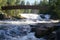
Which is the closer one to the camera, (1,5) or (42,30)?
(42,30)

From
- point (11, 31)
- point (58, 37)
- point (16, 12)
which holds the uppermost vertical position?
point (58, 37)

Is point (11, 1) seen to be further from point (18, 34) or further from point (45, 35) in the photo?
point (45, 35)

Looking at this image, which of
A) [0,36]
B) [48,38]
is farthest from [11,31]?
[48,38]

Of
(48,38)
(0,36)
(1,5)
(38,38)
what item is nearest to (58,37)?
(48,38)

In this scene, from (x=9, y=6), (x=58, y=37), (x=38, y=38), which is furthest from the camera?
(x=9, y=6)

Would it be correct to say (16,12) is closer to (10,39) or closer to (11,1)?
(11,1)

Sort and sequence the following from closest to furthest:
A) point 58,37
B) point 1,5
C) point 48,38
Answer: point 58,37 < point 48,38 < point 1,5

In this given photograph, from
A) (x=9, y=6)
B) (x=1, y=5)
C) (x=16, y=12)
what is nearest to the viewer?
(x=1, y=5)

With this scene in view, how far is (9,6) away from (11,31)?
592 inches

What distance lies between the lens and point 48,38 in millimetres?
→ 10023

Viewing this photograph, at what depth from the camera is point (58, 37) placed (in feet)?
22.3

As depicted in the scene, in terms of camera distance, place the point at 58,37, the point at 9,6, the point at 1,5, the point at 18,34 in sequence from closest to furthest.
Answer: the point at 58,37 < the point at 18,34 < the point at 1,5 < the point at 9,6

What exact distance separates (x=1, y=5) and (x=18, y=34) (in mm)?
13406

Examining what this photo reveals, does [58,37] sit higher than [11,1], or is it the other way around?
[58,37]
